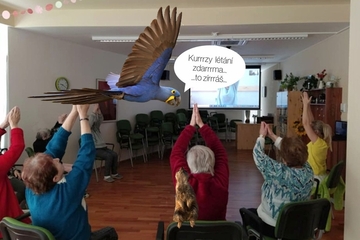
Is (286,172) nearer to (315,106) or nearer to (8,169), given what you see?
(8,169)

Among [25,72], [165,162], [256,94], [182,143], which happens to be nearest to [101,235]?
[182,143]

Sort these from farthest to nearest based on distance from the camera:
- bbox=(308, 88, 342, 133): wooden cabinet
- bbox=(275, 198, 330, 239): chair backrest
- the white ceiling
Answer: bbox=(308, 88, 342, 133): wooden cabinet, the white ceiling, bbox=(275, 198, 330, 239): chair backrest

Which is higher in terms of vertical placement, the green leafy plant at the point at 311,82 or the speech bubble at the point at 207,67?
the green leafy plant at the point at 311,82

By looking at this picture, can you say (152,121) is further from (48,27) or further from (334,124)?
(334,124)

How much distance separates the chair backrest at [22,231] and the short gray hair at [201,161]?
82 cm

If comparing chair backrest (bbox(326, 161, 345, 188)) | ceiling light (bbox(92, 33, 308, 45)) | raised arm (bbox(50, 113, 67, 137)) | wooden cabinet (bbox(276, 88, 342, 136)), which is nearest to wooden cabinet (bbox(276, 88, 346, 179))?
wooden cabinet (bbox(276, 88, 342, 136))

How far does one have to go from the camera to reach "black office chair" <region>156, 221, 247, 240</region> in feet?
5.24

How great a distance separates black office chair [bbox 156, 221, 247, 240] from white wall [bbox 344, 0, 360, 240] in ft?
2.95

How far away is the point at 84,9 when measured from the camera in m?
4.40

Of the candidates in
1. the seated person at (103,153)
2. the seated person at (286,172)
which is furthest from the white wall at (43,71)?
the seated person at (286,172)

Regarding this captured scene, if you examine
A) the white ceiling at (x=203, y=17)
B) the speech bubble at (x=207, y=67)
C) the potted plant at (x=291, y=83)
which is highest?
the white ceiling at (x=203, y=17)

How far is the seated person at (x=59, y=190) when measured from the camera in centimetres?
158

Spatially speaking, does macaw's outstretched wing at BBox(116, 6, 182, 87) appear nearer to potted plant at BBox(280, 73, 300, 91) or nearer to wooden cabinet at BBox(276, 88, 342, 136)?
wooden cabinet at BBox(276, 88, 342, 136)

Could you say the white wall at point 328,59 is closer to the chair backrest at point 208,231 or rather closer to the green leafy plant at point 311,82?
the green leafy plant at point 311,82
